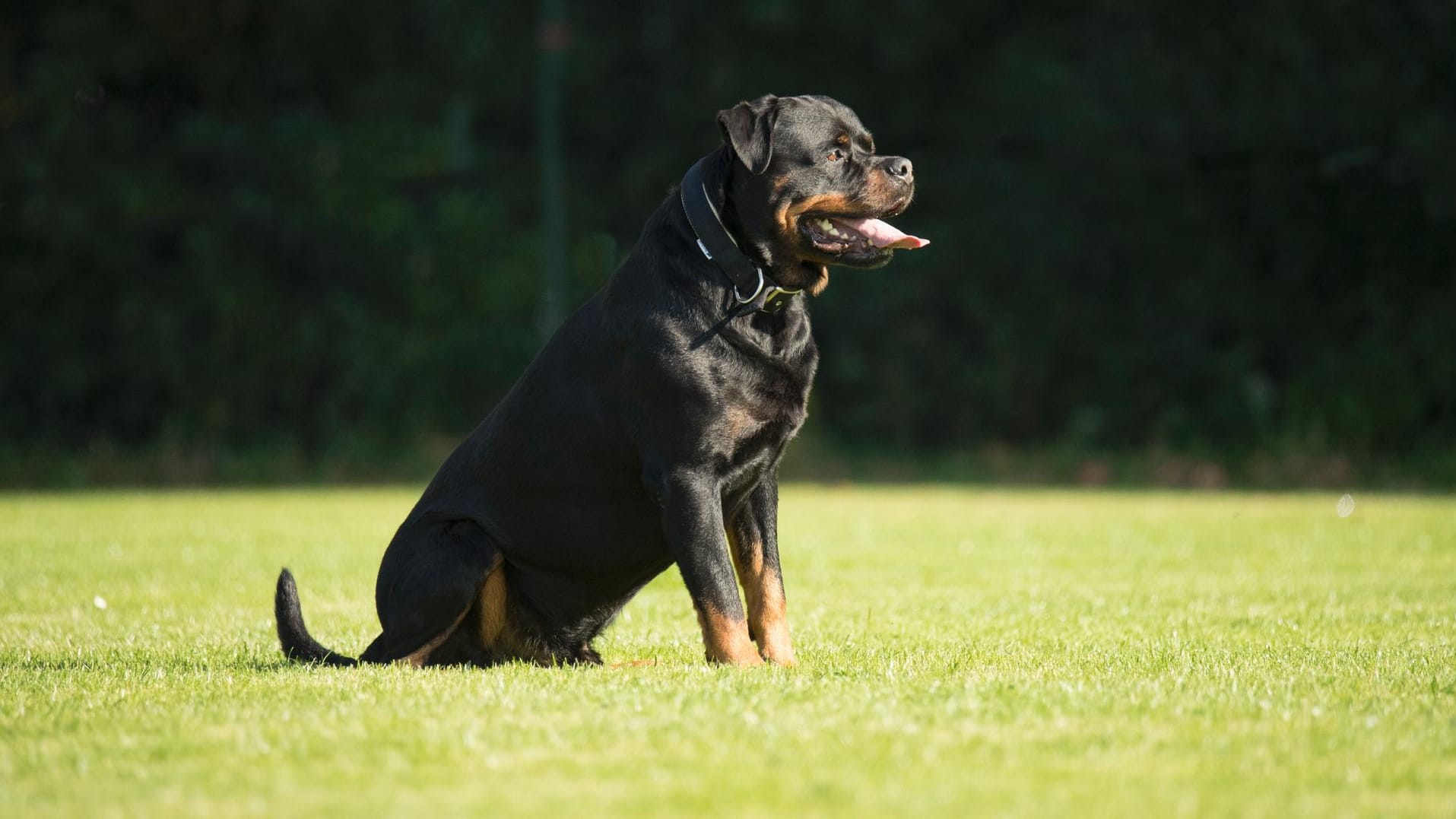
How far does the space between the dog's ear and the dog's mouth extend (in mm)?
246

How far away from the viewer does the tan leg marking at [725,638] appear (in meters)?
4.77

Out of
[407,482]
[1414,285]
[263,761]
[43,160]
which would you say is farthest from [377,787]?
[43,160]

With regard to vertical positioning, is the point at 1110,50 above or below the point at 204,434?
above

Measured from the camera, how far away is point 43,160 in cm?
2005

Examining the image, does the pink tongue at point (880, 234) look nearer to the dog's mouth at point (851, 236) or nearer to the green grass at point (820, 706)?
the dog's mouth at point (851, 236)

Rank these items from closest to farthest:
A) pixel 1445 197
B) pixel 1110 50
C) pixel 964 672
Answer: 1. pixel 964 672
2. pixel 1445 197
3. pixel 1110 50

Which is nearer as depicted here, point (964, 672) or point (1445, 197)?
point (964, 672)

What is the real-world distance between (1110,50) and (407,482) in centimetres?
1042

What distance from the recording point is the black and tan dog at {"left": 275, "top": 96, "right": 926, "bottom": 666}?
484 cm

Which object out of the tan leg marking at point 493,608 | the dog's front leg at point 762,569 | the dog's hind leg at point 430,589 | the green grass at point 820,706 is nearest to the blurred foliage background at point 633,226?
the green grass at point 820,706

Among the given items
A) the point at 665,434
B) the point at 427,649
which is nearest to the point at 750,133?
the point at 665,434

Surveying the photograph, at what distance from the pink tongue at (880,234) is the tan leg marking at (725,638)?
4.56 feet

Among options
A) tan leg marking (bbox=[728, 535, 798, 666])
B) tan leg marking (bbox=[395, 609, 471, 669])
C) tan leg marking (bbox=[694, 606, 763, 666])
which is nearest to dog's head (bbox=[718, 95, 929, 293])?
tan leg marking (bbox=[728, 535, 798, 666])

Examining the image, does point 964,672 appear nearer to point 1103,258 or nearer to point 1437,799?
point 1437,799
